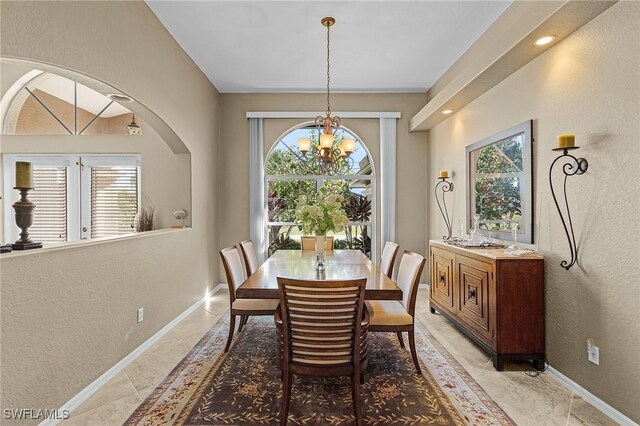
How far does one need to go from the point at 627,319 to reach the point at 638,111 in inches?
48.9

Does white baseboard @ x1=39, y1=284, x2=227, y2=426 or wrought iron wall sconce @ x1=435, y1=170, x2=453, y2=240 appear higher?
wrought iron wall sconce @ x1=435, y1=170, x2=453, y2=240

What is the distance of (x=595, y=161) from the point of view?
221 cm

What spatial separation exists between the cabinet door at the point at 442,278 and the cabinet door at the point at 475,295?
0.21m

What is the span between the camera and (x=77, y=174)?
4574mm

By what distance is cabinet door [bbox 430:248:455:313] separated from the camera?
137 inches

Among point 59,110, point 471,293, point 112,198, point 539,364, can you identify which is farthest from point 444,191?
point 59,110

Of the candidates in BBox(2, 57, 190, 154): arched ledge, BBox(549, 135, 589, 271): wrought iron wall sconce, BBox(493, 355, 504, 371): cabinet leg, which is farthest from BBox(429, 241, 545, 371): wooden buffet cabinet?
BBox(2, 57, 190, 154): arched ledge

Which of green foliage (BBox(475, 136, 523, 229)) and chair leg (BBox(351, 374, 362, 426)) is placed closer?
chair leg (BBox(351, 374, 362, 426))

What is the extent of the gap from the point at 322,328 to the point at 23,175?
6.66 feet

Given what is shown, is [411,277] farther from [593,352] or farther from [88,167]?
[88,167]

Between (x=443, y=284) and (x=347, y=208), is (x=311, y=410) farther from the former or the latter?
(x=347, y=208)

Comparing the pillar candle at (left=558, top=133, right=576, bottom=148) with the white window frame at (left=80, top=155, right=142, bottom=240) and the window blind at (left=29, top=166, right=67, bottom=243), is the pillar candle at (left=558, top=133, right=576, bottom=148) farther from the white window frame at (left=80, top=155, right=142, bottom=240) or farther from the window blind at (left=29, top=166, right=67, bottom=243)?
the window blind at (left=29, top=166, right=67, bottom=243)

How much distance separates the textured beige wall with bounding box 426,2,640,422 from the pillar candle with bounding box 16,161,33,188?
143 inches

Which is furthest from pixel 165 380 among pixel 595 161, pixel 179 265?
pixel 595 161
